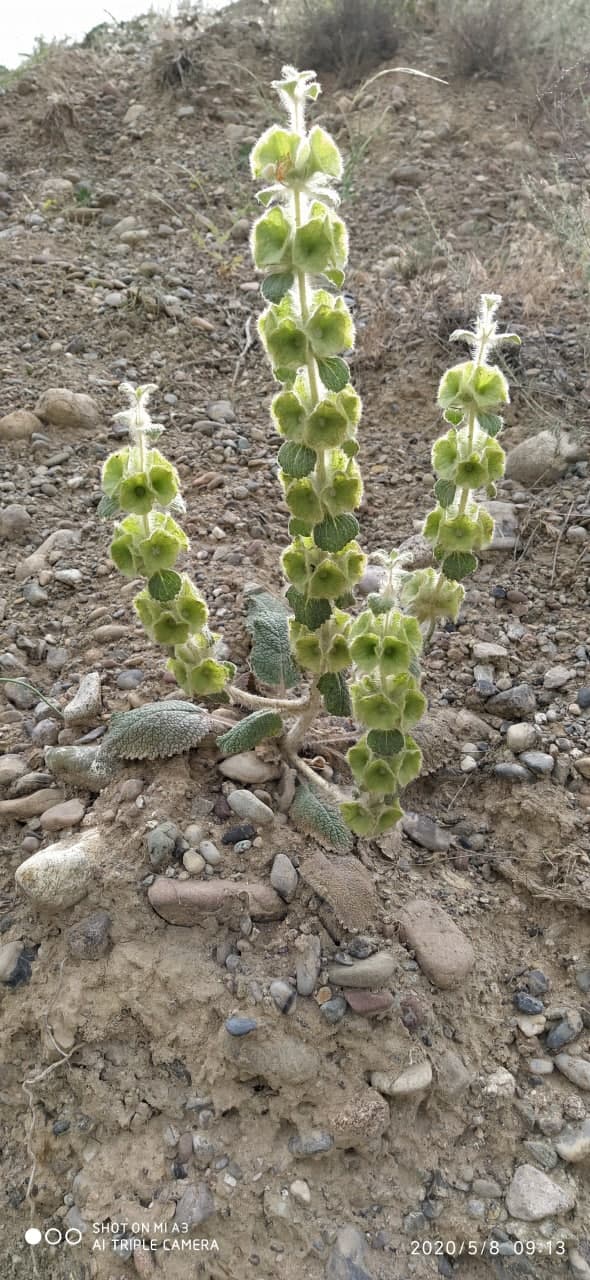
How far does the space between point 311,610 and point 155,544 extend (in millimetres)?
324

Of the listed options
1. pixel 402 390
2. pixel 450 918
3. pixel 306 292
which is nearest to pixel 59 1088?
pixel 450 918

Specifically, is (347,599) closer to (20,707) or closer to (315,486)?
(315,486)

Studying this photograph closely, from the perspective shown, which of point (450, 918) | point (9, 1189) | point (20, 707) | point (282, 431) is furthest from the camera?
point (20, 707)

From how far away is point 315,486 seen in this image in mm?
1646

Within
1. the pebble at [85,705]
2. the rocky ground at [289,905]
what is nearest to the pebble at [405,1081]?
the rocky ground at [289,905]

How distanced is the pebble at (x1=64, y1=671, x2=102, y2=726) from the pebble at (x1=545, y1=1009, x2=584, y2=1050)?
1268mm

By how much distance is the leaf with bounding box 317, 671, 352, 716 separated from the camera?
1.93m

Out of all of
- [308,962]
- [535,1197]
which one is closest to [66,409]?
[308,962]

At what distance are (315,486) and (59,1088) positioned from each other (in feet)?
4.18

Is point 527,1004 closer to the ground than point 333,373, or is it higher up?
closer to the ground

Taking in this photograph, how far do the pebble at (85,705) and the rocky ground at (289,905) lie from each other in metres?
0.01

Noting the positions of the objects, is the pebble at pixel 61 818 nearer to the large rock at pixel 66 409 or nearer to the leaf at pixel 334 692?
the leaf at pixel 334 692

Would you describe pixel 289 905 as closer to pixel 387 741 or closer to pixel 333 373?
pixel 387 741

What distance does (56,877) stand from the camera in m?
1.90
